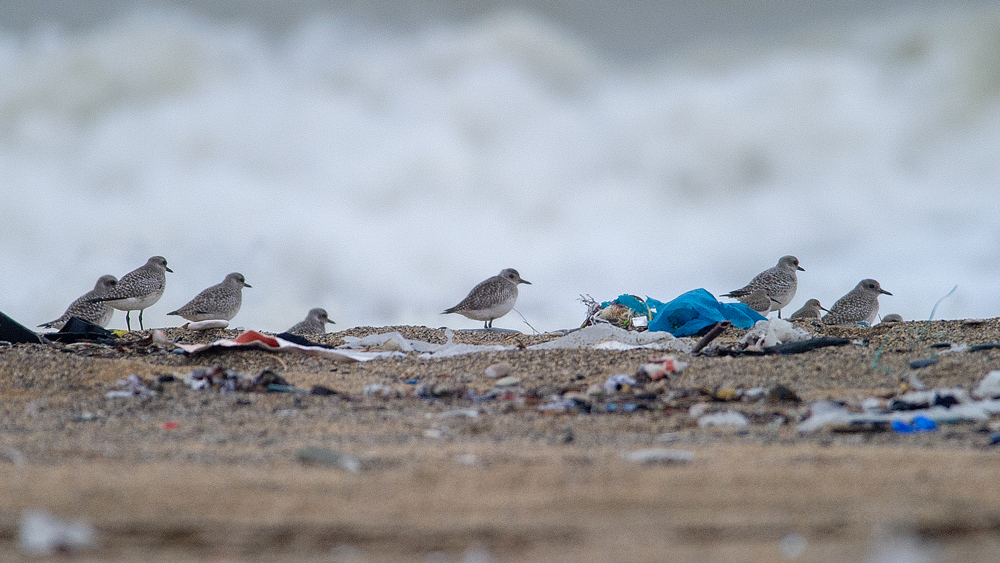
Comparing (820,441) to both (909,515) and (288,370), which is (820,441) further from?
(288,370)

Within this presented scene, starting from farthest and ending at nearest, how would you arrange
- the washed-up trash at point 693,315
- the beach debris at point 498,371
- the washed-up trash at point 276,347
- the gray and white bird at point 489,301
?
1. the gray and white bird at point 489,301
2. the washed-up trash at point 693,315
3. the washed-up trash at point 276,347
4. the beach debris at point 498,371

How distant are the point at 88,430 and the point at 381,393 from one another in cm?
176

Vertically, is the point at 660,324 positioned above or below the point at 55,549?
above

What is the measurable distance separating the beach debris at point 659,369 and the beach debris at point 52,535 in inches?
151

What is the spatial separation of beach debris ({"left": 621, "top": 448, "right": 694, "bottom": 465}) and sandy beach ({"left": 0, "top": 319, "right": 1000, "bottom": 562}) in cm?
4

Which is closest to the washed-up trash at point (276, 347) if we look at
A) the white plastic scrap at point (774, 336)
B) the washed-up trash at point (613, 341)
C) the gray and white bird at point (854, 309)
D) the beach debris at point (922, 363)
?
the washed-up trash at point (613, 341)

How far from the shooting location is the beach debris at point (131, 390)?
548 cm

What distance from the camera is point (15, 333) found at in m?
8.12

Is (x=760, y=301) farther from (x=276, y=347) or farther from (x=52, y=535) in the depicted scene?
(x=52, y=535)

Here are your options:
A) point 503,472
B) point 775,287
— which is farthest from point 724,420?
point 775,287

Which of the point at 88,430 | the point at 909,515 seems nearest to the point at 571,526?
the point at 909,515

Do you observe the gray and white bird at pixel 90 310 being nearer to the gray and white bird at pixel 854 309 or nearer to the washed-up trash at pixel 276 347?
the washed-up trash at pixel 276 347

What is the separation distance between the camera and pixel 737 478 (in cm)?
301

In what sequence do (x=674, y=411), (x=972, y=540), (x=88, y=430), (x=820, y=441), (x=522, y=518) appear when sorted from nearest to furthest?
1. (x=972, y=540)
2. (x=522, y=518)
3. (x=820, y=441)
4. (x=88, y=430)
5. (x=674, y=411)
